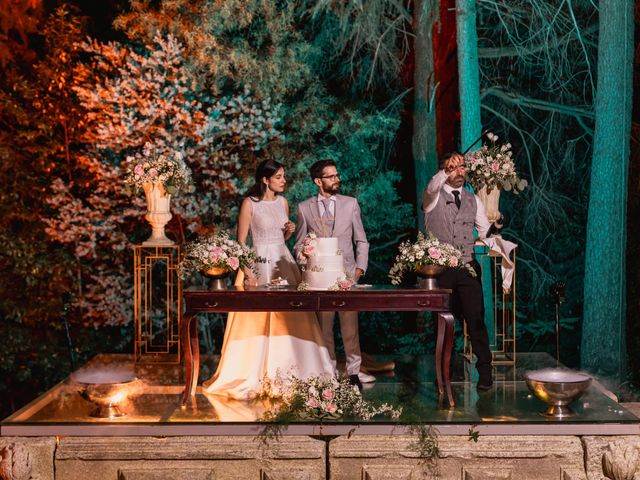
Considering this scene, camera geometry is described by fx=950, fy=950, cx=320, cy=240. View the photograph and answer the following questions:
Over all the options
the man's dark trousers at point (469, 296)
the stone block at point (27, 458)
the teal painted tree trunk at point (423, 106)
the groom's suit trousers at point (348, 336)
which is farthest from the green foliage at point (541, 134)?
the stone block at point (27, 458)

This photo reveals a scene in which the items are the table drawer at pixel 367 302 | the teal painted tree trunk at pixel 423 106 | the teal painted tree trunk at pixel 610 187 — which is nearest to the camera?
the table drawer at pixel 367 302

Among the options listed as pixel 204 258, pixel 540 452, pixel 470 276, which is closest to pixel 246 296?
pixel 204 258

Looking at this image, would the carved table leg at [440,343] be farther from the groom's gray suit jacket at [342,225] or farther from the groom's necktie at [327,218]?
the groom's necktie at [327,218]

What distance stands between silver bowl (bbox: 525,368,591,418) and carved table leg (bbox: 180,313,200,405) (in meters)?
2.32

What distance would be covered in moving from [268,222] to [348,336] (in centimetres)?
105

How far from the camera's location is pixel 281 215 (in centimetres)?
723

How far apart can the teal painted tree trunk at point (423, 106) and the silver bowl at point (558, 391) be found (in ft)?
14.6

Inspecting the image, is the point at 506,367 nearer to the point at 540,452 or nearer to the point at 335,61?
the point at 540,452

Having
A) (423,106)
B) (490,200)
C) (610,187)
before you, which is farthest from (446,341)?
(423,106)

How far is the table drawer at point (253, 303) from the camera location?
6.46 m

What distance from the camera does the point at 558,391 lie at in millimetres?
6215

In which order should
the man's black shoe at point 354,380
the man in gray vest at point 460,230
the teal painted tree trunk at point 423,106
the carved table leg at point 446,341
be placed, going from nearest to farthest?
the carved table leg at point 446,341 < the man in gray vest at point 460,230 < the man's black shoe at point 354,380 < the teal painted tree trunk at point 423,106

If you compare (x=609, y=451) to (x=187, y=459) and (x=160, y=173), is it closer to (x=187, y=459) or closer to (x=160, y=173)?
(x=187, y=459)

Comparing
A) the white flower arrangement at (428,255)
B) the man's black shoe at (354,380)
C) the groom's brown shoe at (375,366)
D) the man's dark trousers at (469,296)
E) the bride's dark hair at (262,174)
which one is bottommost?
the groom's brown shoe at (375,366)
